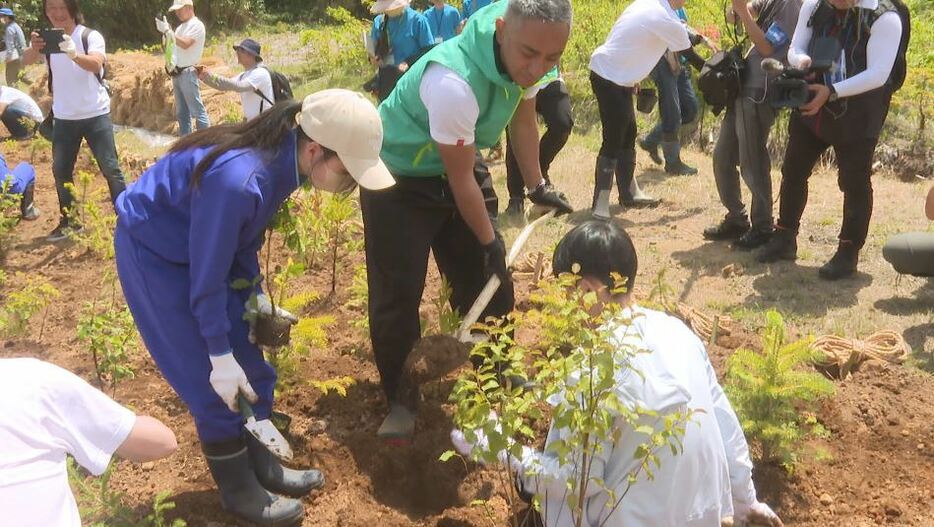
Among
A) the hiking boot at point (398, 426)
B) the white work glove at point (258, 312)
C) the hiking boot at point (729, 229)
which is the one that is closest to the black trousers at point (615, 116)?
the hiking boot at point (729, 229)

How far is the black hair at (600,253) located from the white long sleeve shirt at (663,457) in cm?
15

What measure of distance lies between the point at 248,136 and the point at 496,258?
1.05m

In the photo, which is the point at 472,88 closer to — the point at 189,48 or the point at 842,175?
the point at 842,175

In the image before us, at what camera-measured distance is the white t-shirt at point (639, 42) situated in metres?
5.36

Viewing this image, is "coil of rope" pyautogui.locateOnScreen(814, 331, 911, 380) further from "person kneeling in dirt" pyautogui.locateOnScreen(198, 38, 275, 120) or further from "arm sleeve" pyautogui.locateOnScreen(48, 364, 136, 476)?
"person kneeling in dirt" pyautogui.locateOnScreen(198, 38, 275, 120)

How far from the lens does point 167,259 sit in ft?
8.43

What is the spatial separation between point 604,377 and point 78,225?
202 inches

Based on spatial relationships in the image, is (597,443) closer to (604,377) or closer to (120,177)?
(604,377)

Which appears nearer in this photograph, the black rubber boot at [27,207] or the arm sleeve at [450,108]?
the arm sleeve at [450,108]

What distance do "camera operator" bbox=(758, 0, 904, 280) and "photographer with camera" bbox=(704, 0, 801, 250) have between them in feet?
0.88

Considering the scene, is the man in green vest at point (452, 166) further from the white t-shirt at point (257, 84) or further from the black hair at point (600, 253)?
the white t-shirt at point (257, 84)

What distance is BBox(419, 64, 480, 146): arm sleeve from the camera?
2768mm

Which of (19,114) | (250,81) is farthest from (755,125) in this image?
(19,114)

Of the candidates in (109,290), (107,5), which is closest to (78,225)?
(109,290)
